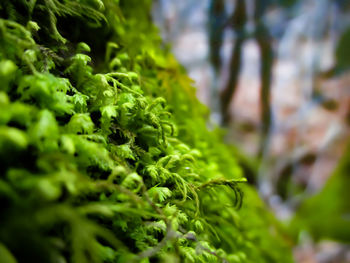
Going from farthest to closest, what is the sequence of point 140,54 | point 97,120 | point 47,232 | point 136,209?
point 140,54 < point 97,120 < point 136,209 < point 47,232

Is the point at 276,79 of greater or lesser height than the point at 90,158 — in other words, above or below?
above

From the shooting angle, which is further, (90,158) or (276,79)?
(276,79)

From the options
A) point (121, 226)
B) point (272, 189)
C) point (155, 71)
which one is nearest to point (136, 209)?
point (121, 226)

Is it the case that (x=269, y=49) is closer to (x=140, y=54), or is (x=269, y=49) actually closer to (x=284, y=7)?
(x=284, y=7)

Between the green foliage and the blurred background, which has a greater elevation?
the blurred background

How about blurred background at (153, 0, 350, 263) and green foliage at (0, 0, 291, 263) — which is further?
blurred background at (153, 0, 350, 263)
